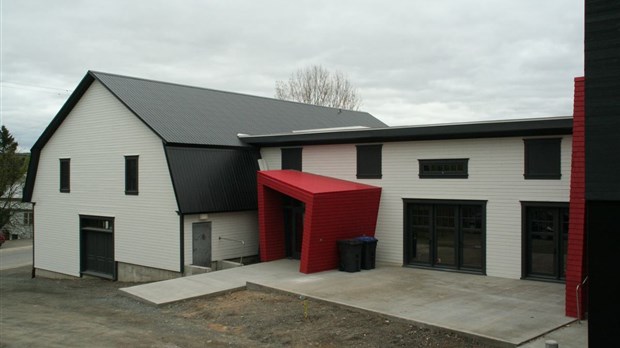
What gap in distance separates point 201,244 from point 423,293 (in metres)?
8.64

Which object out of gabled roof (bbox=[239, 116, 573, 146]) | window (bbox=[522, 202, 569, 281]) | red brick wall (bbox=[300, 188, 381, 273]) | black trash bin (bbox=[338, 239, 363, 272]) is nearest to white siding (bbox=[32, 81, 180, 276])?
gabled roof (bbox=[239, 116, 573, 146])

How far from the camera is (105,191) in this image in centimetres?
2192

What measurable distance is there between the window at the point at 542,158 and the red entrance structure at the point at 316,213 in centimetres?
479

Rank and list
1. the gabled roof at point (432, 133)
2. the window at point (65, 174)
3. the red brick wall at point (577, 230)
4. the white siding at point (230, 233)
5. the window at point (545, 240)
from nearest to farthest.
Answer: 1. the red brick wall at point (577, 230)
2. the gabled roof at point (432, 133)
3. the window at point (545, 240)
4. the white siding at point (230, 233)
5. the window at point (65, 174)

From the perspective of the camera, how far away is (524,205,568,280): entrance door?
14523 millimetres

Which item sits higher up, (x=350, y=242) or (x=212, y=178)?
(x=212, y=178)

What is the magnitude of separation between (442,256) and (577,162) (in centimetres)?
665

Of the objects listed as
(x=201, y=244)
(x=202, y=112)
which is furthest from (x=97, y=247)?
(x=202, y=112)

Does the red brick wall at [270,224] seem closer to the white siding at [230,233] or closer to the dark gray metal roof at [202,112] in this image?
the white siding at [230,233]

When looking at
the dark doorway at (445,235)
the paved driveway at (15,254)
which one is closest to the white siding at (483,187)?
the dark doorway at (445,235)

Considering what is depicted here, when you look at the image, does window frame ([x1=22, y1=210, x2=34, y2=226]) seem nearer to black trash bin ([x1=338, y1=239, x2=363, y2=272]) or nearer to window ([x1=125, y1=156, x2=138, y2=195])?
window ([x1=125, y1=156, x2=138, y2=195])

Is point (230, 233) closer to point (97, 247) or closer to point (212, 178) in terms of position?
point (212, 178)

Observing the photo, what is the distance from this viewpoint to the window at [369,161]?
18234mm

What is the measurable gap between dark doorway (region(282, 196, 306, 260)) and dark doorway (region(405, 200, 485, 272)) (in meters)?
3.79
